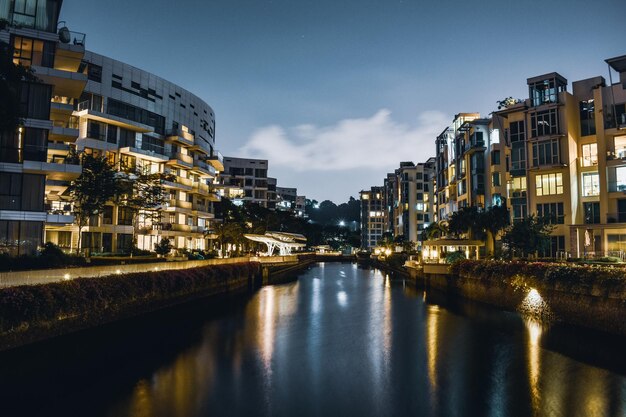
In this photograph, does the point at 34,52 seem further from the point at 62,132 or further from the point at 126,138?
the point at 126,138

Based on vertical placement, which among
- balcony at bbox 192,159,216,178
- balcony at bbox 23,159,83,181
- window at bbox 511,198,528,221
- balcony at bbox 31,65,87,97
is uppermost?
balcony at bbox 192,159,216,178

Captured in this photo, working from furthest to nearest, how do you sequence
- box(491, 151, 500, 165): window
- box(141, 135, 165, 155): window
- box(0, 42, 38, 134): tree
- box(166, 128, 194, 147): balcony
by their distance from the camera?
box(166, 128, 194, 147): balcony → box(141, 135, 165, 155): window → box(491, 151, 500, 165): window → box(0, 42, 38, 134): tree

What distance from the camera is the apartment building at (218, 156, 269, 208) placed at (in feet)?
434

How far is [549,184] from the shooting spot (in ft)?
165

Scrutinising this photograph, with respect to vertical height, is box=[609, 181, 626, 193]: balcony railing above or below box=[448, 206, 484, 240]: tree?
above

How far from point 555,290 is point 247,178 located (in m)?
112

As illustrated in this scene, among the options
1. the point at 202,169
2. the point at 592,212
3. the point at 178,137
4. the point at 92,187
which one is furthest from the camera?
the point at 202,169

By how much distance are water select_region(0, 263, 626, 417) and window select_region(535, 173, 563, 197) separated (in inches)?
978

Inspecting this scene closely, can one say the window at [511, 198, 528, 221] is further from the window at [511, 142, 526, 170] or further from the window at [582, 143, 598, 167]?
the window at [582, 143, 598, 167]

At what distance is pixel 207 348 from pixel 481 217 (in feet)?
121

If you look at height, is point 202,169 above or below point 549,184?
above

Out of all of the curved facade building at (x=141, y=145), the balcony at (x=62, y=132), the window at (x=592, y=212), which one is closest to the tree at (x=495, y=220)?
the window at (x=592, y=212)

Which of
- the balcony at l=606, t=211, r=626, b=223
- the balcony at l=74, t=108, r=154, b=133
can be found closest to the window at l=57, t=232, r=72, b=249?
the balcony at l=74, t=108, r=154, b=133

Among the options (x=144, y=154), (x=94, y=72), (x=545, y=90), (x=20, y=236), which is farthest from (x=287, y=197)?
(x=20, y=236)
